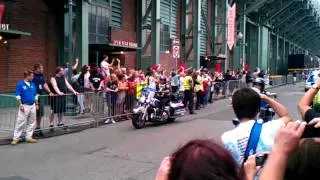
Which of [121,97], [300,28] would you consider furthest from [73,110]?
[300,28]

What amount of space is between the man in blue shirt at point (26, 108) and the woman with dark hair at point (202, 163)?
35.2ft

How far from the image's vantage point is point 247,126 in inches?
151

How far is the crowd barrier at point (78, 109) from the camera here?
1325 cm

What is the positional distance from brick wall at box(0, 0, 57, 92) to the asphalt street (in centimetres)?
587

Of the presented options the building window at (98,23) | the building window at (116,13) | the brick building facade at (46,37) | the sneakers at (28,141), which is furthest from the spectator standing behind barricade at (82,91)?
the building window at (116,13)

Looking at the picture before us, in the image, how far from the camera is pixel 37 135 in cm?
1330

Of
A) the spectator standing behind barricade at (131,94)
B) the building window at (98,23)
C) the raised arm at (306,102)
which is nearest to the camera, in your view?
the raised arm at (306,102)

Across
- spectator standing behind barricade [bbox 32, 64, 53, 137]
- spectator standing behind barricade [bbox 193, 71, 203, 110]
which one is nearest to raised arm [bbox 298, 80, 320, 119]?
spectator standing behind barricade [bbox 32, 64, 53, 137]

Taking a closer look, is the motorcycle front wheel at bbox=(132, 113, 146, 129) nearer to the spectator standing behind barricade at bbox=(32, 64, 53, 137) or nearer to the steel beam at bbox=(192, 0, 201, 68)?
the spectator standing behind barricade at bbox=(32, 64, 53, 137)

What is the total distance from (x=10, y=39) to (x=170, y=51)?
1714 cm

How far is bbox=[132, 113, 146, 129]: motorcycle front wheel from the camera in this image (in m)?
14.9

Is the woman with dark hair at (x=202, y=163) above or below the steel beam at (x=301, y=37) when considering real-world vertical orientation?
below

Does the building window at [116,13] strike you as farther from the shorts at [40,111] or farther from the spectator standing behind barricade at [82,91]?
the shorts at [40,111]

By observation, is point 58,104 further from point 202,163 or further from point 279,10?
point 279,10
